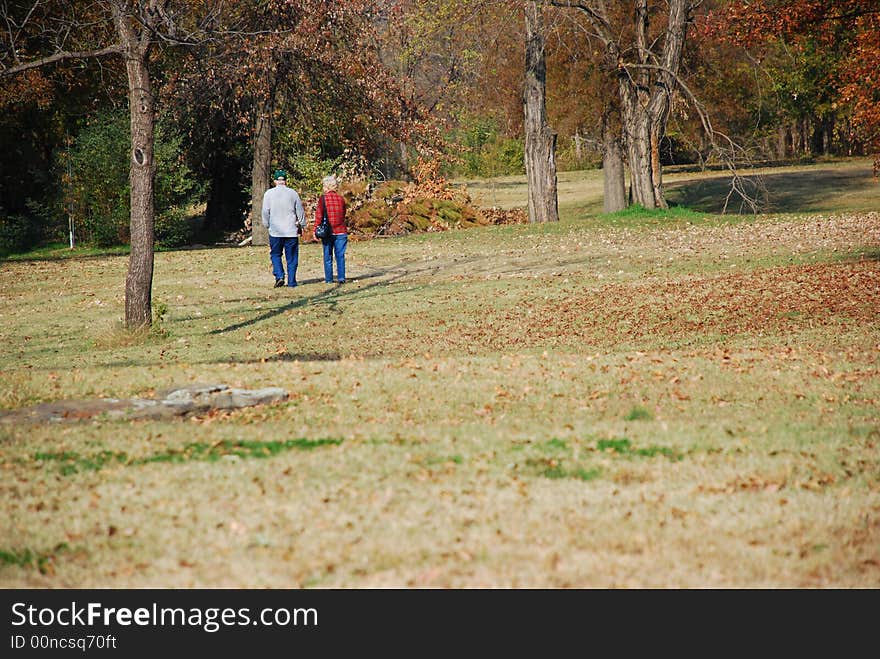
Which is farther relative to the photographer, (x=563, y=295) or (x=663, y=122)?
(x=663, y=122)

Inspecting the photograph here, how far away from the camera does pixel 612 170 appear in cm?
3900

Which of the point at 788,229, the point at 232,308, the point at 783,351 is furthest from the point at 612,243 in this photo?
the point at 783,351

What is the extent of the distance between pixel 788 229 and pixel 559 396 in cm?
1808

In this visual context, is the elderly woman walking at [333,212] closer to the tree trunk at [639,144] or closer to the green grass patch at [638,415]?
the green grass patch at [638,415]

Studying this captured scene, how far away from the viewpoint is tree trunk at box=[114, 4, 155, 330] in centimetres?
1355

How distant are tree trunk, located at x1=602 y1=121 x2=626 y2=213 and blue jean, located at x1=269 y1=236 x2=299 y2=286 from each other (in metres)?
20.8

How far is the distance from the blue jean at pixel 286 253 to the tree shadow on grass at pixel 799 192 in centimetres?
2284

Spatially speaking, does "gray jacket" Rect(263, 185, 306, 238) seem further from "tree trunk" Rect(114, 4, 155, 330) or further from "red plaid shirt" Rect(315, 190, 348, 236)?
"tree trunk" Rect(114, 4, 155, 330)

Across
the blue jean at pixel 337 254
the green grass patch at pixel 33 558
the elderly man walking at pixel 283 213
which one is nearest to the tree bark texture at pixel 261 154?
the blue jean at pixel 337 254

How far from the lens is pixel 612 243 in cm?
2383

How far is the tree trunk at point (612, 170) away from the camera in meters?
37.8

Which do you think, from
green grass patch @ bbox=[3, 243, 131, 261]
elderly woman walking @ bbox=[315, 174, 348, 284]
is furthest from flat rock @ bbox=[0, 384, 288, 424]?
green grass patch @ bbox=[3, 243, 131, 261]

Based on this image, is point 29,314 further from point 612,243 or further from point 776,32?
point 776,32

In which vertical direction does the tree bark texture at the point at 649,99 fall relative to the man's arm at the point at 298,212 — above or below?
above
